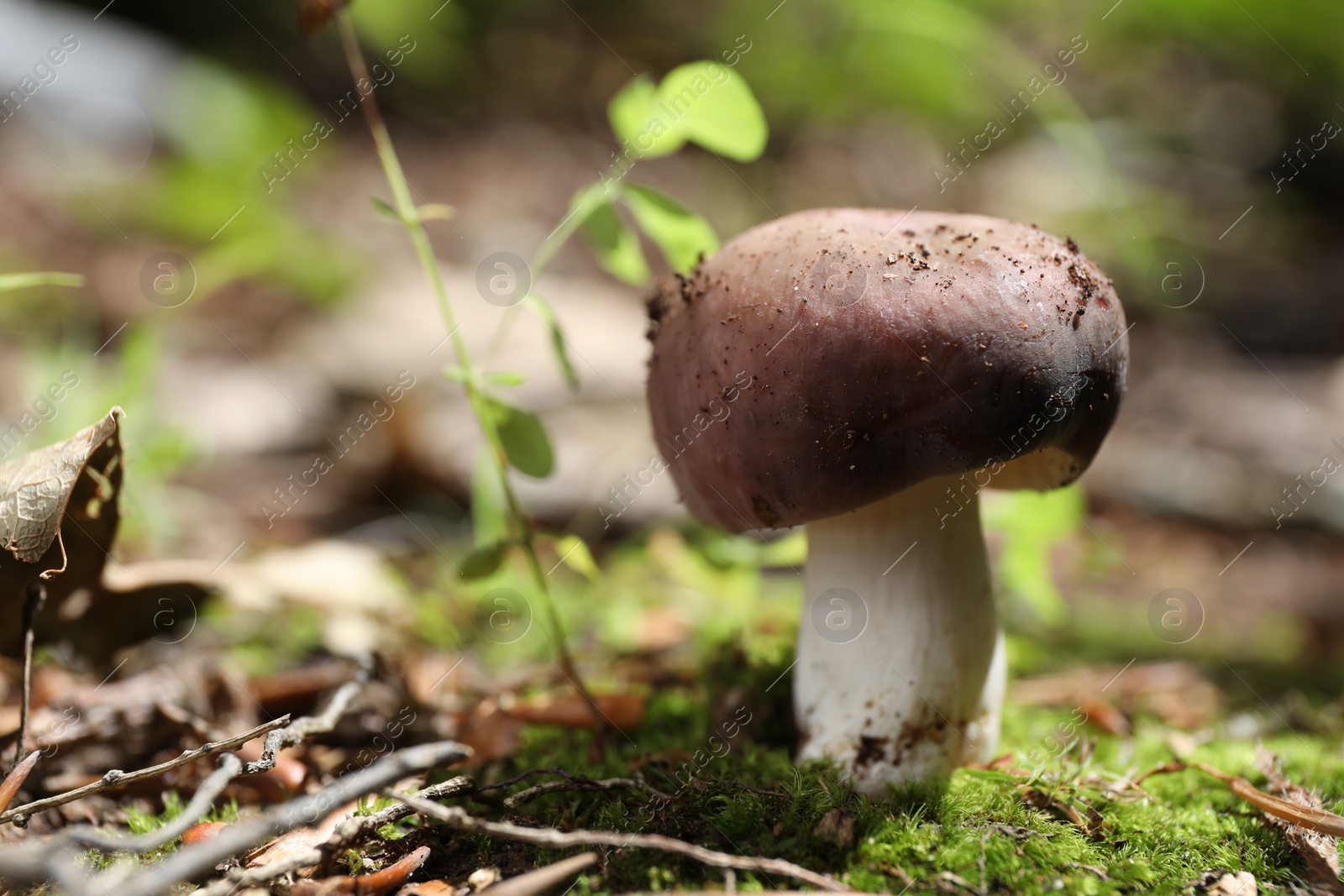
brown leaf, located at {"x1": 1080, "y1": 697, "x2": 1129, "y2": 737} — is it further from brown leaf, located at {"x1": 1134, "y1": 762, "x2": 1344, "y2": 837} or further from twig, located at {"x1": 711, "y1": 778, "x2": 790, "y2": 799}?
twig, located at {"x1": 711, "y1": 778, "x2": 790, "y2": 799}

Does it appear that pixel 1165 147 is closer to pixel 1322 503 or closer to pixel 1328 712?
pixel 1322 503

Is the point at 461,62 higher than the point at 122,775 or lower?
higher

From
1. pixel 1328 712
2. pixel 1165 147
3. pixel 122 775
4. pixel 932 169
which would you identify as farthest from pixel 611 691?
pixel 1165 147

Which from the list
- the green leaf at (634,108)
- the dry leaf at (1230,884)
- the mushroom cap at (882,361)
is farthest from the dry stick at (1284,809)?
the green leaf at (634,108)

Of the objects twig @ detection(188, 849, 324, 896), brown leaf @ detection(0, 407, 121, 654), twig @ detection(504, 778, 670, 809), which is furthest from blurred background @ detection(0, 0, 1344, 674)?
twig @ detection(188, 849, 324, 896)

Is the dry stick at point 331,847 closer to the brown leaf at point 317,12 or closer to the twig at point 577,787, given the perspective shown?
the twig at point 577,787
